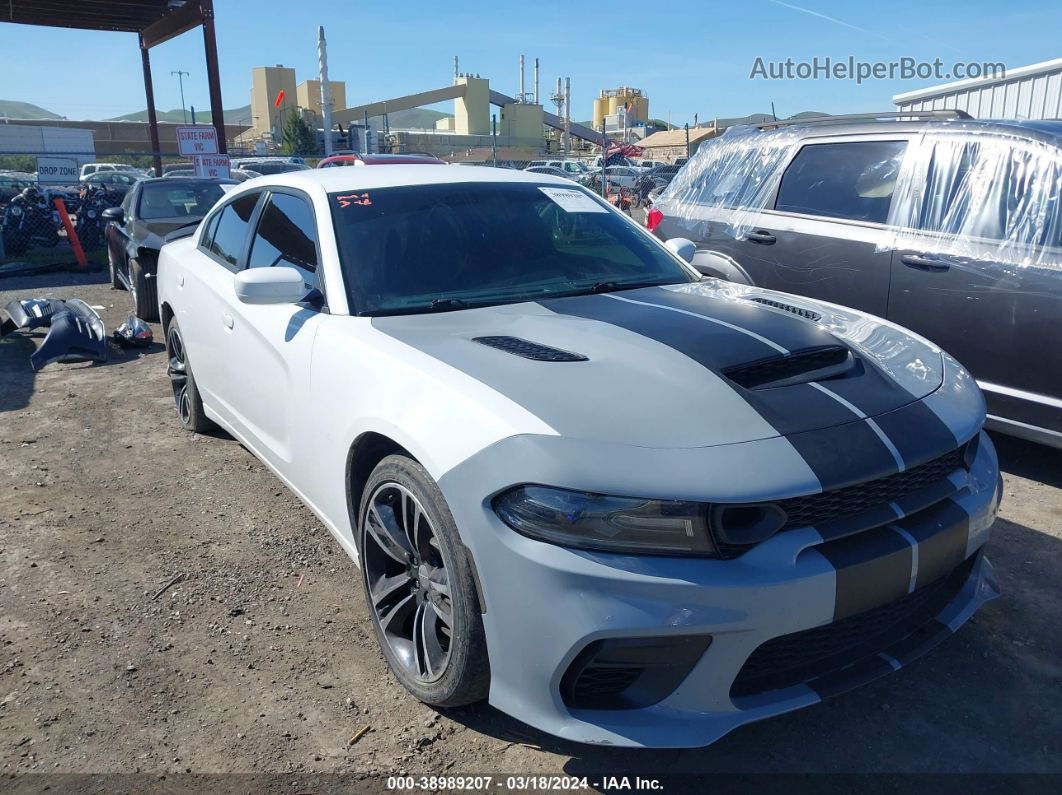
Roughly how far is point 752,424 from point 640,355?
0.47m

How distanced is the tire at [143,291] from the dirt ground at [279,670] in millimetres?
4402

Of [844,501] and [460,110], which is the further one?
[460,110]

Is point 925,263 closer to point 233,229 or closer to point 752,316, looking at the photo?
point 752,316

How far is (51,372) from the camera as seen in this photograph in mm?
7012

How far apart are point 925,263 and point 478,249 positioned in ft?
8.32

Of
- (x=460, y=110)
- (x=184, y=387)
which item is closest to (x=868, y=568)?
(x=184, y=387)

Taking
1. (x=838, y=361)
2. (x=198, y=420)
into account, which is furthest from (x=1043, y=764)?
(x=198, y=420)

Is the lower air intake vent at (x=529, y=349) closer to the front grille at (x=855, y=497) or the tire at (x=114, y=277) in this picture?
the front grille at (x=855, y=497)

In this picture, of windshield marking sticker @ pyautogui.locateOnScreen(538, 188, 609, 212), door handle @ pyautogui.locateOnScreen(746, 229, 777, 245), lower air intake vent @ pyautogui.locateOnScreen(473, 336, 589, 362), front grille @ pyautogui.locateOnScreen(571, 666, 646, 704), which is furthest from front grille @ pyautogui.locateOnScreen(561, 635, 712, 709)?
door handle @ pyautogui.locateOnScreen(746, 229, 777, 245)

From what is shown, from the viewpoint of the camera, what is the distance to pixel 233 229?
14.1 ft

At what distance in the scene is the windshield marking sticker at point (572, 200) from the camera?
12.4ft

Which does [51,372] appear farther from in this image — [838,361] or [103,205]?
[103,205]

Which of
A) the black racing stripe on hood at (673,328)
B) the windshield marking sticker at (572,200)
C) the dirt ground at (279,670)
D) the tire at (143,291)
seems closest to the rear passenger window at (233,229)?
the dirt ground at (279,670)

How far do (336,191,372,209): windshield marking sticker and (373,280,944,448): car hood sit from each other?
732mm
